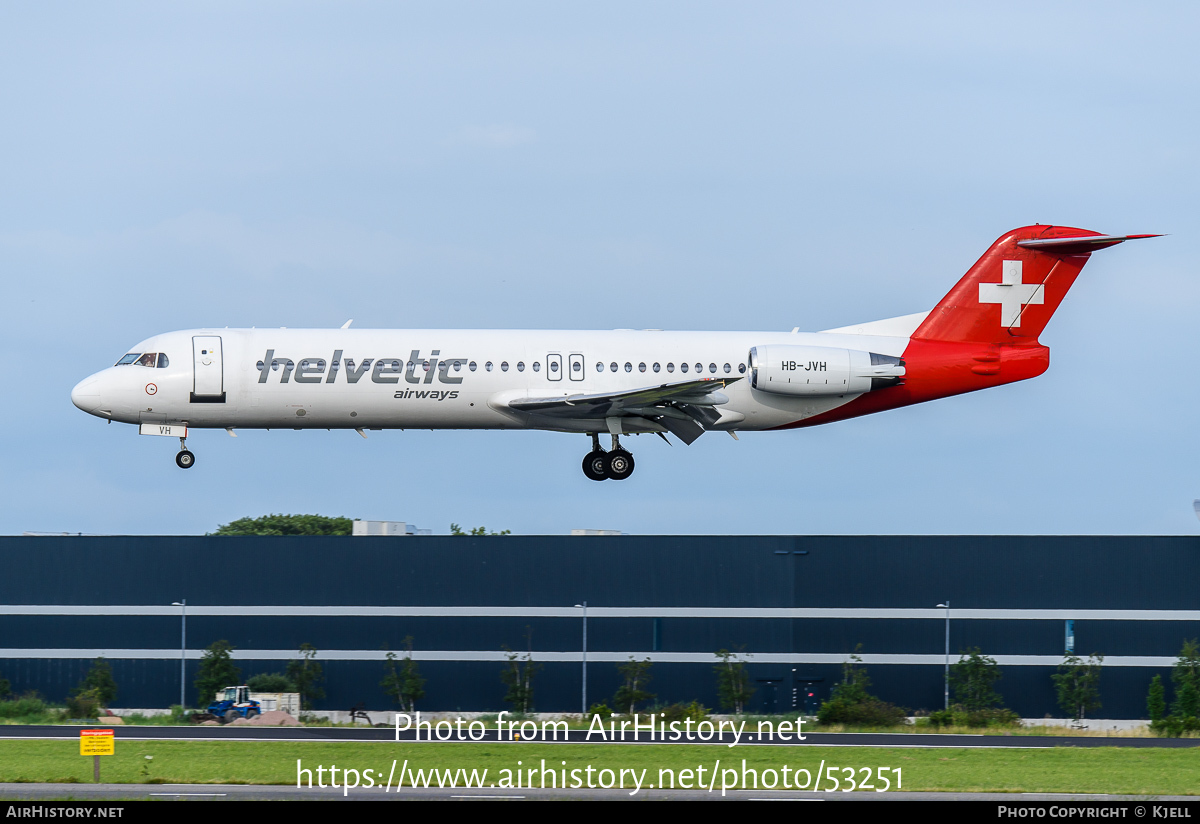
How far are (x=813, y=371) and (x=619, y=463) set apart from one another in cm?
547

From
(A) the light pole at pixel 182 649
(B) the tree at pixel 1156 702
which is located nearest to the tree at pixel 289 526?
(A) the light pole at pixel 182 649

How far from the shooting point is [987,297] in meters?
40.0

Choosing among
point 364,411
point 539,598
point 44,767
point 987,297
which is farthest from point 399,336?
point 539,598

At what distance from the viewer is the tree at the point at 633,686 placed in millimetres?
55344

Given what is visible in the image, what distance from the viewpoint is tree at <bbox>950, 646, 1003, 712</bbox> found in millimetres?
55656

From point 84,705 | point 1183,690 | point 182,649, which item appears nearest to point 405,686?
point 182,649

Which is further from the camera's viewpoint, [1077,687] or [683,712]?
[1077,687]

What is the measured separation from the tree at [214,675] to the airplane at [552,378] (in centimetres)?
2192

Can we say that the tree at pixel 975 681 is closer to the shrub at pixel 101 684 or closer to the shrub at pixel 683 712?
the shrub at pixel 683 712

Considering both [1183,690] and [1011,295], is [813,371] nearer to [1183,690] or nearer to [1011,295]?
[1011,295]

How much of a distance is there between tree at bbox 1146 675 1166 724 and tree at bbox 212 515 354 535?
52.1 metres

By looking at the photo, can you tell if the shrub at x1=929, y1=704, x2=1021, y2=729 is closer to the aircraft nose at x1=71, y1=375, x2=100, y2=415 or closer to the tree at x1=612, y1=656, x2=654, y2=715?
the tree at x1=612, y1=656, x2=654, y2=715

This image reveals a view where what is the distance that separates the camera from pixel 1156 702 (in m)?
54.6

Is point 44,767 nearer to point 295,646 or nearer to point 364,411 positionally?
point 364,411
